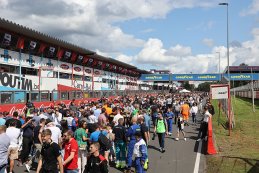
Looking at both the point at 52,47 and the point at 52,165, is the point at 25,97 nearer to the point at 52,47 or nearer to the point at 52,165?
the point at 52,165

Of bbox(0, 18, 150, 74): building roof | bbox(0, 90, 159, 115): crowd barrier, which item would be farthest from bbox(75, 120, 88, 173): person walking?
bbox(0, 18, 150, 74): building roof

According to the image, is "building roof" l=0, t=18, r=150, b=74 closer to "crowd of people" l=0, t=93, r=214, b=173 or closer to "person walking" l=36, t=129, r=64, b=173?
"crowd of people" l=0, t=93, r=214, b=173

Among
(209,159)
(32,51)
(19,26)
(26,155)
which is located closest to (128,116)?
(209,159)

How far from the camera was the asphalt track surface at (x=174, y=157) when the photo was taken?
1138 cm

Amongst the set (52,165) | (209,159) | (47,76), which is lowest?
(209,159)

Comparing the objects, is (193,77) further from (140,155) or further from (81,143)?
(140,155)

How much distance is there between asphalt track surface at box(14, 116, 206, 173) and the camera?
11.4 m

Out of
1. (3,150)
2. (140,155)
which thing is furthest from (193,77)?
(3,150)

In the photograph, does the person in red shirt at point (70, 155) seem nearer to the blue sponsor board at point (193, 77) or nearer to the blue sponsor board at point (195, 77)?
the blue sponsor board at point (193, 77)

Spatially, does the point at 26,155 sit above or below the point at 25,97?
below

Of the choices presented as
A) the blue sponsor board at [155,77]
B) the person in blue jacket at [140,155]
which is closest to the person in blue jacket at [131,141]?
the person in blue jacket at [140,155]

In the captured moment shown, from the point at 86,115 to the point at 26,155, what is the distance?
304cm

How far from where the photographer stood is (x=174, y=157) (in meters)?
13.4

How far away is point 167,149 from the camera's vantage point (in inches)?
596
